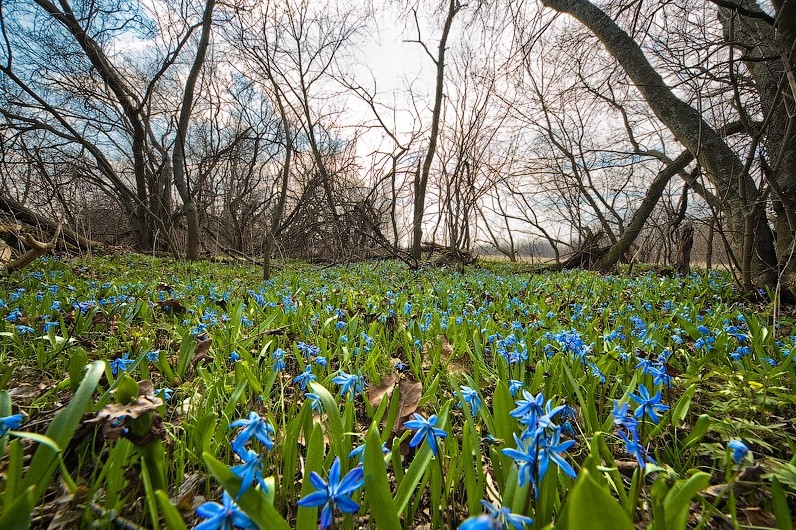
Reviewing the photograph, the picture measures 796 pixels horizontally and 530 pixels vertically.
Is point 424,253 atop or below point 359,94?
below

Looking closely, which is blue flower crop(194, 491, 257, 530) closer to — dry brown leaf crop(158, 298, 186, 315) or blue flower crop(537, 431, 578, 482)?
blue flower crop(537, 431, 578, 482)

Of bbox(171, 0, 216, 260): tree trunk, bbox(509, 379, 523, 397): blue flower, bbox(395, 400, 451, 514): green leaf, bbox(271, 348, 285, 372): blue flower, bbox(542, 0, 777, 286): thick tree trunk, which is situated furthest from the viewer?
bbox(171, 0, 216, 260): tree trunk

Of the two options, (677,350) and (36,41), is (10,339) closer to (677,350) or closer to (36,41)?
(677,350)

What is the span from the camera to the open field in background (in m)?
0.69

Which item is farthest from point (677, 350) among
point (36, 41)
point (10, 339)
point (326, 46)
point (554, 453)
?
point (36, 41)

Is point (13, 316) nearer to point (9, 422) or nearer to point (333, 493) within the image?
point (9, 422)

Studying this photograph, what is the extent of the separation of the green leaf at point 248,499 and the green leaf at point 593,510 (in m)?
0.43

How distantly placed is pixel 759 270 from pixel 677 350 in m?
3.04

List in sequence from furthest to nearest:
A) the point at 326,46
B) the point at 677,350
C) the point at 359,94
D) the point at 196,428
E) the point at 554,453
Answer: the point at 359,94 → the point at 326,46 → the point at 677,350 → the point at 196,428 → the point at 554,453

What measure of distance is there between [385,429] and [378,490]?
1.16 ft

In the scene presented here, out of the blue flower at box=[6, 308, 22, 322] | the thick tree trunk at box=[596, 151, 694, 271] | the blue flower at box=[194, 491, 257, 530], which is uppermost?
the thick tree trunk at box=[596, 151, 694, 271]

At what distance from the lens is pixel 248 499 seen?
21.7 inches

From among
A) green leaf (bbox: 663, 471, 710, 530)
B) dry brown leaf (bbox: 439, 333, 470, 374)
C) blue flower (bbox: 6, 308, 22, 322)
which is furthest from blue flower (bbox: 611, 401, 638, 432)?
blue flower (bbox: 6, 308, 22, 322)

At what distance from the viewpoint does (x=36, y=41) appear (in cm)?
792
